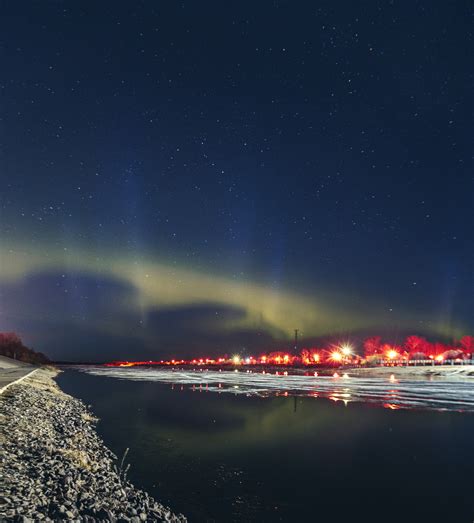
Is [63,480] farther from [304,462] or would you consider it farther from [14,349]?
[14,349]

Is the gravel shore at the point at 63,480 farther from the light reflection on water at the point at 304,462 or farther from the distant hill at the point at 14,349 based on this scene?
the distant hill at the point at 14,349

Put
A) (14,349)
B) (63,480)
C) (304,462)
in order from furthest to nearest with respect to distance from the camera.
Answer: (14,349), (304,462), (63,480)

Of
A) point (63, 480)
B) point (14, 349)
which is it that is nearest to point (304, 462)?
point (63, 480)

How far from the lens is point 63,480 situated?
1090 centimetres

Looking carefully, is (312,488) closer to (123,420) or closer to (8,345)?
(123,420)

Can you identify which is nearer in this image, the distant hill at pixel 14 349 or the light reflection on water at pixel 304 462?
the light reflection on water at pixel 304 462

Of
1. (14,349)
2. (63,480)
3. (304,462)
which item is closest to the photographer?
(63,480)

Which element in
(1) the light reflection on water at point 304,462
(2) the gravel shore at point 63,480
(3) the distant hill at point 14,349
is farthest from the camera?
(3) the distant hill at point 14,349

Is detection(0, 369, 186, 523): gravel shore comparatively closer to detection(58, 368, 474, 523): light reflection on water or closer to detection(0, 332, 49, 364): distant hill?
detection(58, 368, 474, 523): light reflection on water

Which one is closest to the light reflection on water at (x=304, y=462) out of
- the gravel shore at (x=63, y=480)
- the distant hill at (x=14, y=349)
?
the gravel shore at (x=63, y=480)

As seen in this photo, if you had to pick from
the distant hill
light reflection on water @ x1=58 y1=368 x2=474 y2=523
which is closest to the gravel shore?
light reflection on water @ x1=58 y1=368 x2=474 y2=523

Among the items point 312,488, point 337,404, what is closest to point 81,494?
point 312,488

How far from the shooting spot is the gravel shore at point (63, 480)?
8.59 meters

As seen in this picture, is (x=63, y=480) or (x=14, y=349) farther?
(x=14, y=349)
